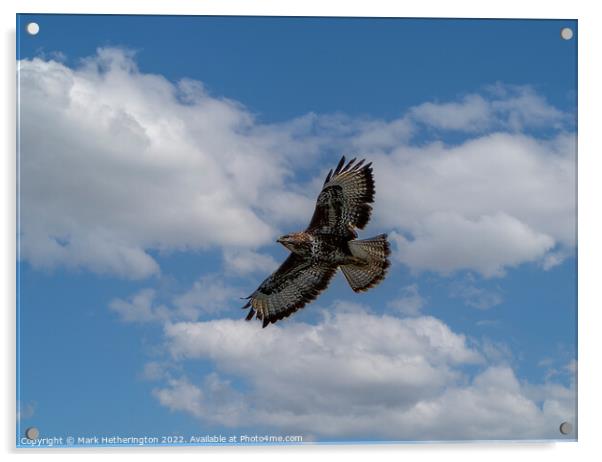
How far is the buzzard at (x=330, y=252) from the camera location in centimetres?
685

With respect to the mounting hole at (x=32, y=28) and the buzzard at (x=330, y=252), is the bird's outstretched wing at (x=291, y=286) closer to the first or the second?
the buzzard at (x=330, y=252)

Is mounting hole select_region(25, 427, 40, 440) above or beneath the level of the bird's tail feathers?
beneath

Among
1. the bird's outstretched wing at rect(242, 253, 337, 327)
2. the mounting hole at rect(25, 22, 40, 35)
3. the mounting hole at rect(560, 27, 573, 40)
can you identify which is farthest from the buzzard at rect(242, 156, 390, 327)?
the mounting hole at rect(25, 22, 40, 35)

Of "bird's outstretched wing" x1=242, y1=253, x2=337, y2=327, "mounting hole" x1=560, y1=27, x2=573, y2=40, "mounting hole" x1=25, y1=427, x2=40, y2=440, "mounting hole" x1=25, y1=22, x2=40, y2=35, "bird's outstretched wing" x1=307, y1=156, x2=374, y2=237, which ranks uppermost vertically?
"mounting hole" x1=560, y1=27, x2=573, y2=40

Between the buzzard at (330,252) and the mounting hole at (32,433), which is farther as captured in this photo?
the buzzard at (330,252)

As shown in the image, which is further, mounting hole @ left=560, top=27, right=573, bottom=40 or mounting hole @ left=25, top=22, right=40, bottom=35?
mounting hole @ left=560, top=27, right=573, bottom=40

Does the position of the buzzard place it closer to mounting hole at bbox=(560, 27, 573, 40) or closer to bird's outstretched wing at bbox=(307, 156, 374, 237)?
bird's outstretched wing at bbox=(307, 156, 374, 237)

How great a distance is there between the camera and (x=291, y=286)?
7.32 meters

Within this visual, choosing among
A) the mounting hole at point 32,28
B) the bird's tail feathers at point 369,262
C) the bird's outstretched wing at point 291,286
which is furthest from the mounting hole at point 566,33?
the mounting hole at point 32,28

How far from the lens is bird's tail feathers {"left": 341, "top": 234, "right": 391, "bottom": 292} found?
22.8 ft

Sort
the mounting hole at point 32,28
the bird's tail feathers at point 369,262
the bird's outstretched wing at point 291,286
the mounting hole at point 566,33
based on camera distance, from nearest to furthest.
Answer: the mounting hole at point 32,28 < the mounting hole at point 566,33 < the bird's tail feathers at point 369,262 < the bird's outstretched wing at point 291,286

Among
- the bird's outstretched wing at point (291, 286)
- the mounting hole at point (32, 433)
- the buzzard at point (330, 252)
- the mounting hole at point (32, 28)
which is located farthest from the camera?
the bird's outstretched wing at point (291, 286)

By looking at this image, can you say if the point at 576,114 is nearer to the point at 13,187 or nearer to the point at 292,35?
the point at 292,35

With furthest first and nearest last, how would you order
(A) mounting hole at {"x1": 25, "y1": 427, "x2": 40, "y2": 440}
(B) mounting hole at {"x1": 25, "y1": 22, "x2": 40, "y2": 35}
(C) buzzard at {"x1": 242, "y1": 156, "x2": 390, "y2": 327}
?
(C) buzzard at {"x1": 242, "y1": 156, "x2": 390, "y2": 327}
(B) mounting hole at {"x1": 25, "y1": 22, "x2": 40, "y2": 35}
(A) mounting hole at {"x1": 25, "y1": 427, "x2": 40, "y2": 440}
